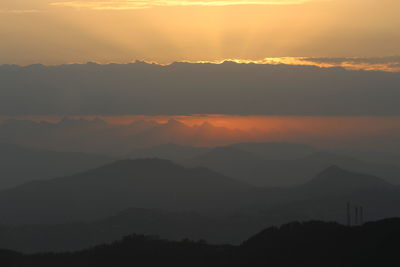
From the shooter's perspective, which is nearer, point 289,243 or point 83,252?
point 289,243

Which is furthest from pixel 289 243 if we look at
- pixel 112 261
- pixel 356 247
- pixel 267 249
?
pixel 112 261

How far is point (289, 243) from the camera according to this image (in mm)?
107000

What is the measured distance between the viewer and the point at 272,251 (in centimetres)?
10550

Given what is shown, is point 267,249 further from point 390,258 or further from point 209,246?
point 390,258

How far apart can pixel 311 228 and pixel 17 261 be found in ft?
159

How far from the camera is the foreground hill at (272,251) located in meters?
95.8

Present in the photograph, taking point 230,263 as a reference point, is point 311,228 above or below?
above

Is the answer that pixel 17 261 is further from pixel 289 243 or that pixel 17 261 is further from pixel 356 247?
pixel 356 247

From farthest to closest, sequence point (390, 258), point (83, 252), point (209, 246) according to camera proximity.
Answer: point (83, 252) → point (209, 246) → point (390, 258)

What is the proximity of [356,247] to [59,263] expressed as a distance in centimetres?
4912

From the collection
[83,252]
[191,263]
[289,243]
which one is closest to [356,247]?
[289,243]

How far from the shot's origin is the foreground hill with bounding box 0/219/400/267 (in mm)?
95812

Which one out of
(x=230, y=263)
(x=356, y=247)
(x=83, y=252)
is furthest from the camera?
(x=83, y=252)

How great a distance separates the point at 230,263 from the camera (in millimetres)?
105750
